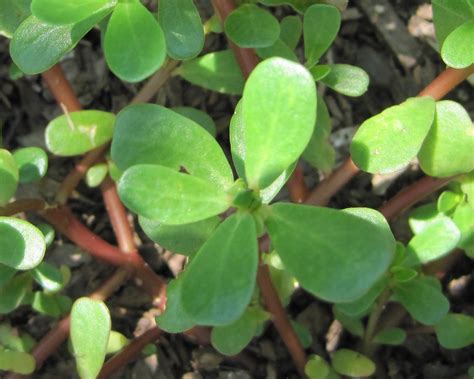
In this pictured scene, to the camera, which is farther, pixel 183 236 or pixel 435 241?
pixel 435 241

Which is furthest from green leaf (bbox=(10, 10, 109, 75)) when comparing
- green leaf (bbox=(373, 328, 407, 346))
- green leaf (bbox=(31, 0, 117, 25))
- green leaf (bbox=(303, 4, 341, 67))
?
green leaf (bbox=(373, 328, 407, 346))

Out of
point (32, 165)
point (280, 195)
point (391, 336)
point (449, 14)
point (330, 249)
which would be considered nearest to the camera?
point (330, 249)

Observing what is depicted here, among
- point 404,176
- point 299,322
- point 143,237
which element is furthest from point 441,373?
point 143,237

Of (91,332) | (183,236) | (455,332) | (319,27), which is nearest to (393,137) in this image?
(319,27)

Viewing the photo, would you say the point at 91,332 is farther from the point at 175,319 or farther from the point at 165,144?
the point at 165,144

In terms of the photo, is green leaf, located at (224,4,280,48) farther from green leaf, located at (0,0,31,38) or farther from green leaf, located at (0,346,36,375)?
green leaf, located at (0,346,36,375)

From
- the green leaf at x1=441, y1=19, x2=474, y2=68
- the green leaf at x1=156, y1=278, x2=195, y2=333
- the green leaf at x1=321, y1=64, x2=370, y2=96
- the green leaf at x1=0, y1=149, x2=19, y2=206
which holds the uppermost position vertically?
the green leaf at x1=441, y1=19, x2=474, y2=68

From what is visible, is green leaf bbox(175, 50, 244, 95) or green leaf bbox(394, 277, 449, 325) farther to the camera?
green leaf bbox(175, 50, 244, 95)
